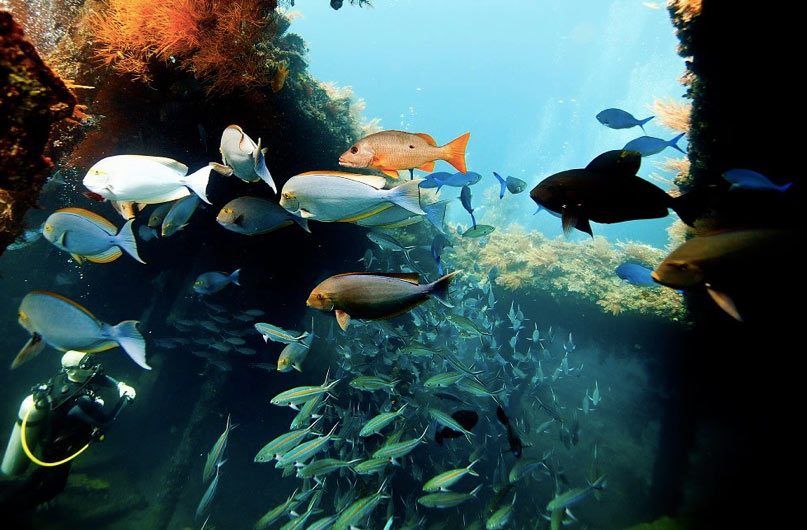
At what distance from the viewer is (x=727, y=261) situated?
157cm

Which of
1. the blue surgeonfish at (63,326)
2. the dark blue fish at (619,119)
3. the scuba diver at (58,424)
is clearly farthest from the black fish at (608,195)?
the scuba diver at (58,424)

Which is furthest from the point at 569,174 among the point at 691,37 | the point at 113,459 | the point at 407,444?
the point at 113,459

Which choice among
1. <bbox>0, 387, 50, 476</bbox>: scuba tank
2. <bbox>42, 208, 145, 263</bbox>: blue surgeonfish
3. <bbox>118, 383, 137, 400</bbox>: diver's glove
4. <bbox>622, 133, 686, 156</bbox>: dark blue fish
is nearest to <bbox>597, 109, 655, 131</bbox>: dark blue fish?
<bbox>622, 133, 686, 156</bbox>: dark blue fish

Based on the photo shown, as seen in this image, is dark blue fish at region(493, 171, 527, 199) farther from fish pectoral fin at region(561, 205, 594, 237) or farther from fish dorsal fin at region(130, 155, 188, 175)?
fish dorsal fin at region(130, 155, 188, 175)

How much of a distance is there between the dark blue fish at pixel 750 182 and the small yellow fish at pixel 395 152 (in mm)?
2098

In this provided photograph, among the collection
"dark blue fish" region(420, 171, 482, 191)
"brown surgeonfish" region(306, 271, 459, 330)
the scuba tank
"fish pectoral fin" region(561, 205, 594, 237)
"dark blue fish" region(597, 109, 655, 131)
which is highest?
"dark blue fish" region(597, 109, 655, 131)

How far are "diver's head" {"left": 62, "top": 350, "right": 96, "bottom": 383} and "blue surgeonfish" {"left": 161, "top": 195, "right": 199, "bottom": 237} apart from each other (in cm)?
329

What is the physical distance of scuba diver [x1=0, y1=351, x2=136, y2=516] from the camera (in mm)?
5043

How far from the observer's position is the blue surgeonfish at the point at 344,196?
2049mm

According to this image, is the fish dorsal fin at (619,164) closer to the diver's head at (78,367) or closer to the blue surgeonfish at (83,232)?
the blue surgeonfish at (83,232)

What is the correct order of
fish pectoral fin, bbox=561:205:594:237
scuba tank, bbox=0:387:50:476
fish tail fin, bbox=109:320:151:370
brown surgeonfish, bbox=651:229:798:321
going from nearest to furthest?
brown surgeonfish, bbox=651:229:798:321, fish pectoral fin, bbox=561:205:594:237, fish tail fin, bbox=109:320:151:370, scuba tank, bbox=0:387:50:476

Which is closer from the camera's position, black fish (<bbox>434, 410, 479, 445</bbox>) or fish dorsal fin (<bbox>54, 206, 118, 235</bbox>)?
fish dorsal fin (<bbox>54, 206, 118, 235</bbox>)

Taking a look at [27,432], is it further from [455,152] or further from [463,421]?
[455,152]

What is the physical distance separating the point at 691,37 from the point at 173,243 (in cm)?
1037
